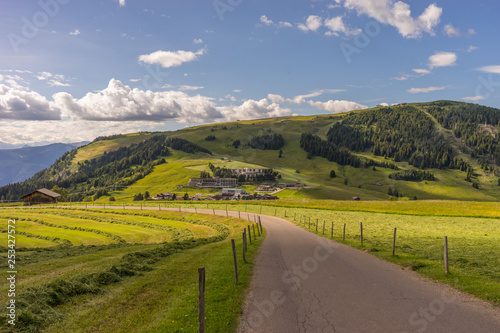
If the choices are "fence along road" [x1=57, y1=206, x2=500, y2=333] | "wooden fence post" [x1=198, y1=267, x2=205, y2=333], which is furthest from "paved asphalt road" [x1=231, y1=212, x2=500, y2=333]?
"wooden fence post" [x1=198, y1=267, x2=205, y2=333]

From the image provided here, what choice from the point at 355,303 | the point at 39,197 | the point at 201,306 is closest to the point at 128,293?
the point at 201,306

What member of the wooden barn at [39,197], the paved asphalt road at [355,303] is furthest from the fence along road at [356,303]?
the wooden barn at [39,197]

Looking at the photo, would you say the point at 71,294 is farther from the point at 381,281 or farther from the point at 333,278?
the point at 381,281

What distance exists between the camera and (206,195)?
586 ft

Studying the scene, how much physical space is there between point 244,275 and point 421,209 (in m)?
76.2

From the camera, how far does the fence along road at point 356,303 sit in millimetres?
10188

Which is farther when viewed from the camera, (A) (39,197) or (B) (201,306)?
(A) (39,197)

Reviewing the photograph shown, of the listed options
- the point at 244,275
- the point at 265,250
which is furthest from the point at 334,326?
the point at 265,250

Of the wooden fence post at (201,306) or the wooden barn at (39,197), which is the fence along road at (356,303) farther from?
the wooden barn at (39,197)

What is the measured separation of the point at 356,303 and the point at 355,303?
42mm

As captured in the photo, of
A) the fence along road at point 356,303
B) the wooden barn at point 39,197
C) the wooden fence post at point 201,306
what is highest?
the wooden fence post at point 201,306

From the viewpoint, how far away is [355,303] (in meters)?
12.4

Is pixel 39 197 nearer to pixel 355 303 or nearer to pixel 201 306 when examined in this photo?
pixel 201 306

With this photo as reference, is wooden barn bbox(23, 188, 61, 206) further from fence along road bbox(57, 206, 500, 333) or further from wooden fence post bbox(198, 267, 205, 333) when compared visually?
wooden fence post bbox(198, 267, 205, 333)
